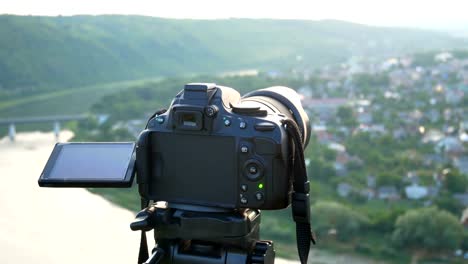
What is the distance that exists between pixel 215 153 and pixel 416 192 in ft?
18.4

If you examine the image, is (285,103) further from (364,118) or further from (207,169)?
(364,118)

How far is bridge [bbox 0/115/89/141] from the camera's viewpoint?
6.32 m

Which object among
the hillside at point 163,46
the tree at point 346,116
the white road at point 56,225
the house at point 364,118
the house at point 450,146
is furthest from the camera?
the house at point 364,118

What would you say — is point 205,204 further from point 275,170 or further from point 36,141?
point 36,141

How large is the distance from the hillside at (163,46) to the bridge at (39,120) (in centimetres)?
76

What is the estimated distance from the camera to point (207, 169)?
630 millimetres

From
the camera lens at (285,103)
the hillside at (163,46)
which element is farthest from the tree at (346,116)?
the camera lens at (285,103)

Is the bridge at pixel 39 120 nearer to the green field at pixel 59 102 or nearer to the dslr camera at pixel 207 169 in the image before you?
the green field at pixel 59 102

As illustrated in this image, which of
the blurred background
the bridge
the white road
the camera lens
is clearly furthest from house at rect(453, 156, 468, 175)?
the camera lens

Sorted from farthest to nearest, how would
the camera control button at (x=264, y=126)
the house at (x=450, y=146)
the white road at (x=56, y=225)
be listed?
the house at (x=450, y=146), the white road at (x=56, y=225), the camera control button at (x=264, y=126)

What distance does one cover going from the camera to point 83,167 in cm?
67

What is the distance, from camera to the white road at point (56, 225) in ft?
5.71

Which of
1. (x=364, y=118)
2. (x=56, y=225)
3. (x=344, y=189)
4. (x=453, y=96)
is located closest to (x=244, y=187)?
(x=56, y=225)

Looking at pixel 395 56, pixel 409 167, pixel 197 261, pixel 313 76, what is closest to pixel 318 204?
pixel 409 167
